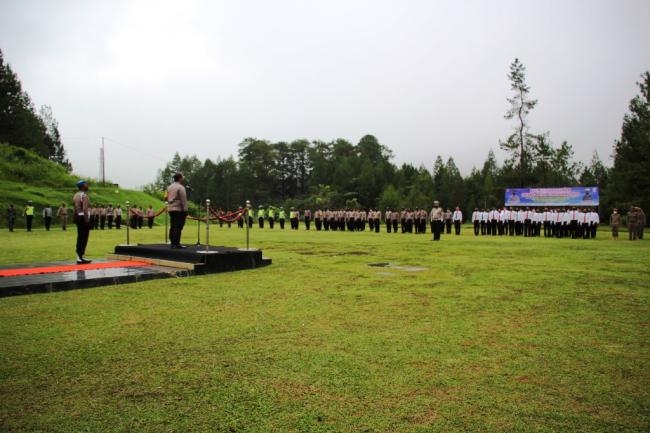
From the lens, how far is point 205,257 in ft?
29.3

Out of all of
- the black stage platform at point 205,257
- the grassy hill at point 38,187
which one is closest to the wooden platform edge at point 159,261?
the black stage platform at point 205,257

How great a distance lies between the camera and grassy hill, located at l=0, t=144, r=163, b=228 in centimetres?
3162

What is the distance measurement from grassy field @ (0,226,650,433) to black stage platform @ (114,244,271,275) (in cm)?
155

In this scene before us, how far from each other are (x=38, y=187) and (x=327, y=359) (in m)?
41.3

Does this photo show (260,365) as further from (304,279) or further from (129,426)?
(304,279)

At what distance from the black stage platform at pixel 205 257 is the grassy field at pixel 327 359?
155 centimetres

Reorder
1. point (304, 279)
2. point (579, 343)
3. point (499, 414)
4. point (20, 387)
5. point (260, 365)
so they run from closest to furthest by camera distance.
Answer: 1. point (499, 414)
2. point (20, 387)
3. point (260, 365)
4. point (579, 343)
5. point (304, 279)

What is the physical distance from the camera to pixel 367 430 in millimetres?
2691

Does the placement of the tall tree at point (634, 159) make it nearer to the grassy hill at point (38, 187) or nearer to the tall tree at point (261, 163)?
the grassy hill at point (38, 187)

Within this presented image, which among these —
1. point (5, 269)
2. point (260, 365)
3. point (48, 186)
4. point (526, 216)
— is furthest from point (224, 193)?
point (260, 365)

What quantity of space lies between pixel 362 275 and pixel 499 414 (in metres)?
5.81

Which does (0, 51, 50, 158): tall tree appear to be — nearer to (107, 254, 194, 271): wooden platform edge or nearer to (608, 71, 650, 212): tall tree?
(107, 254, 194, 271): wooden platform edge

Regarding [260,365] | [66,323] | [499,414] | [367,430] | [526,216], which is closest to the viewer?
[367,430]

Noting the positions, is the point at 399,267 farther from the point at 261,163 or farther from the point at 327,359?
the point at 261,163
